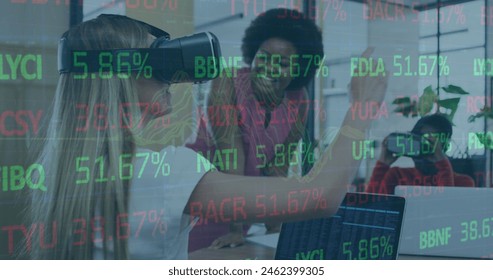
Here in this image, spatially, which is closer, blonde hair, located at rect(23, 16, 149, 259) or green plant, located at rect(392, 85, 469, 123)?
blonde hair, located at rect(23, 16, 149, 259)

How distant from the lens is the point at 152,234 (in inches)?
60.4

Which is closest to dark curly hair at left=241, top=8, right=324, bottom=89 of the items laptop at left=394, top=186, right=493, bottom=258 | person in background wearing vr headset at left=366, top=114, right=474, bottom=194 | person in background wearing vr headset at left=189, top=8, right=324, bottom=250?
person in background wearing vr headset at left=189, top=8, right=324, bottom=250

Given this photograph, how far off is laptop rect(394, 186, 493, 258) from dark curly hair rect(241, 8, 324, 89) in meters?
0.46

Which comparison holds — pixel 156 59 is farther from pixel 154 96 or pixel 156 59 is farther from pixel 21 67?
pixel 21 67

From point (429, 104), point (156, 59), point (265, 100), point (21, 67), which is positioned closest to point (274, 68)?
point (265, 100)

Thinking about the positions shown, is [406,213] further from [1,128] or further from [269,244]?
[1,128]

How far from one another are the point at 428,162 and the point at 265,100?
54cm

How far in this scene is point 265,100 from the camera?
162cm

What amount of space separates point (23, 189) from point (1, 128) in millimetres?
150

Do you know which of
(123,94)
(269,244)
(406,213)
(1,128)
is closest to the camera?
(1,128)

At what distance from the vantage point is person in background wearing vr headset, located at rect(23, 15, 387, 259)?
1.42m

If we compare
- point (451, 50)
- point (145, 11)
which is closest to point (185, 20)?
point (145, 11)

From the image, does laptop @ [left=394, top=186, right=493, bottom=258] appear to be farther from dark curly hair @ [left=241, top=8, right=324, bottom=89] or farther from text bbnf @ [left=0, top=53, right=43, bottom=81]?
text bbnf @ [left=0, top=53, right=43, bottom=81]

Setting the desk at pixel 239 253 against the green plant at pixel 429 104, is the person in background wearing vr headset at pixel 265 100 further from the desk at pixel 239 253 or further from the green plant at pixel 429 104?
the green plant at pixel 429 104
